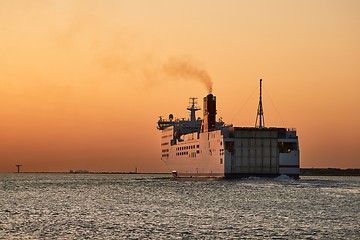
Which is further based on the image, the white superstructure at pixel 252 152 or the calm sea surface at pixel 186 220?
the white superstructure at pixel 252 152

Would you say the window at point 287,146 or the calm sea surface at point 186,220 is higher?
the window at point 287,146

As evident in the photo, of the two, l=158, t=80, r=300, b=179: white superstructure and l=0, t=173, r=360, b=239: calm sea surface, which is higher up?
l=158, t=80, r=300, b=179: white superstructure

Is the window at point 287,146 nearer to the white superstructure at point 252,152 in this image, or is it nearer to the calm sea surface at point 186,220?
the white superstructure at point 252,152

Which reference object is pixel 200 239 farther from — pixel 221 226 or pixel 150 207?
pixel 150 207

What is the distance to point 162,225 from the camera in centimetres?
4756

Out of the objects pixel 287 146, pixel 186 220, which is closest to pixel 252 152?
pixel 287 146

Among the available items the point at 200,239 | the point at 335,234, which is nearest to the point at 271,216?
the point at 335,234

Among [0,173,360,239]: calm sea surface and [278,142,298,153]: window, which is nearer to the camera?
[0,173,360,239]: calm sea surface

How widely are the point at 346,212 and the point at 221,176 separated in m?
71.2

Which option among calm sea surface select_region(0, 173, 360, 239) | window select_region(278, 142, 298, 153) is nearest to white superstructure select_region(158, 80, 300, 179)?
window select_region(278, 142, 298, 153)

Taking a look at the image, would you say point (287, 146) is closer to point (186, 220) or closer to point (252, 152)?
point (252, 152)

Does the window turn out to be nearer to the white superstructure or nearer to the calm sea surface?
the white superstructure

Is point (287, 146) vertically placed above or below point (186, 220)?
above

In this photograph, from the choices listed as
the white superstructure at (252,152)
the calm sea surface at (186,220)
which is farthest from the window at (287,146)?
the calm sea surface at (186,220)
